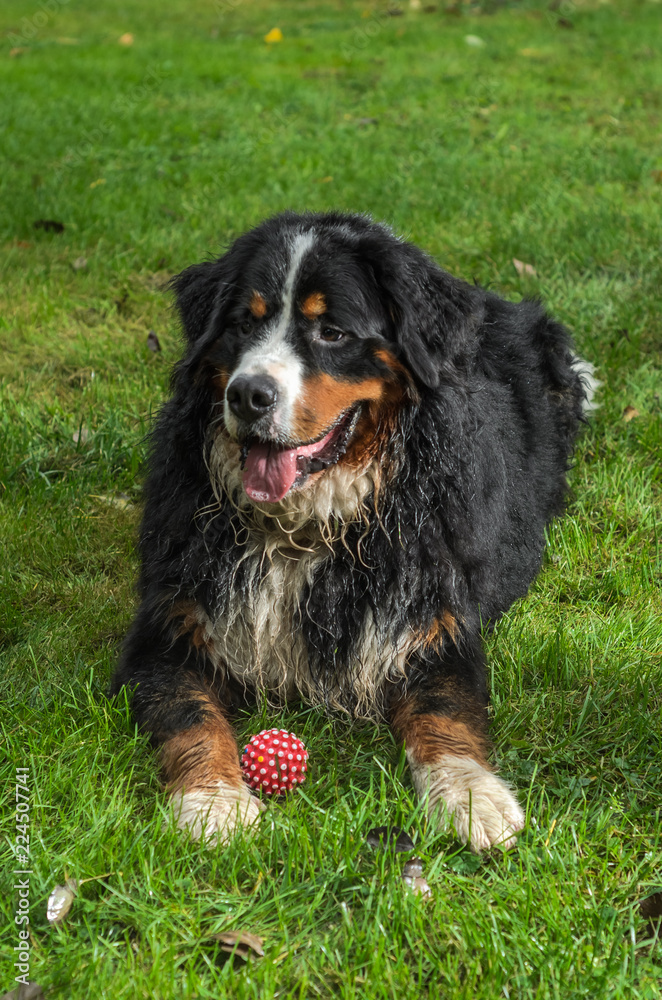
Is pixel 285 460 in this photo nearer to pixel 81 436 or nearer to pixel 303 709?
pixel 303 709

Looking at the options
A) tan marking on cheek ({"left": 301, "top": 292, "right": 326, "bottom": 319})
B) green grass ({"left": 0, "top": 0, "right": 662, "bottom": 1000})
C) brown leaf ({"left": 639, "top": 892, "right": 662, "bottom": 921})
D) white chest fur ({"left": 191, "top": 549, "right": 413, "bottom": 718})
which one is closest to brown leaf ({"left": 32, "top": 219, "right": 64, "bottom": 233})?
green grass ({"left": 0, "top": 0, "right": 662, "bottom": 1000})

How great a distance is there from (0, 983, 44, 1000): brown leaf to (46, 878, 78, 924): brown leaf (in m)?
0.19

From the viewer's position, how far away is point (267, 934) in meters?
2.36

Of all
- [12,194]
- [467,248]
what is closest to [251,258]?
[467,248]

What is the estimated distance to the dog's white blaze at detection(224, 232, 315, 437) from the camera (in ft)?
9.84

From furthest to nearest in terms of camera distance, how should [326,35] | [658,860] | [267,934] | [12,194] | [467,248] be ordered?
[326,35] < [12,194] < [467,248] < [658,860] < [267,934]

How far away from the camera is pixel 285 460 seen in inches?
124

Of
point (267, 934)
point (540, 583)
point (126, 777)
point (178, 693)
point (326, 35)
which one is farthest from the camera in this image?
point (326, 35)

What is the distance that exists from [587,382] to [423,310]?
2.22 m

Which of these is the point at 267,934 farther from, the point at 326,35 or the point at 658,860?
the point at 326,35

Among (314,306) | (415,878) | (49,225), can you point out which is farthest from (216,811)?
(49,225)

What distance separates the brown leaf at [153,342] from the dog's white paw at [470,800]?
3641 mm

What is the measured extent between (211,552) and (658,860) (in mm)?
1720

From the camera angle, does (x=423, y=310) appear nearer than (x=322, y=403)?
No
